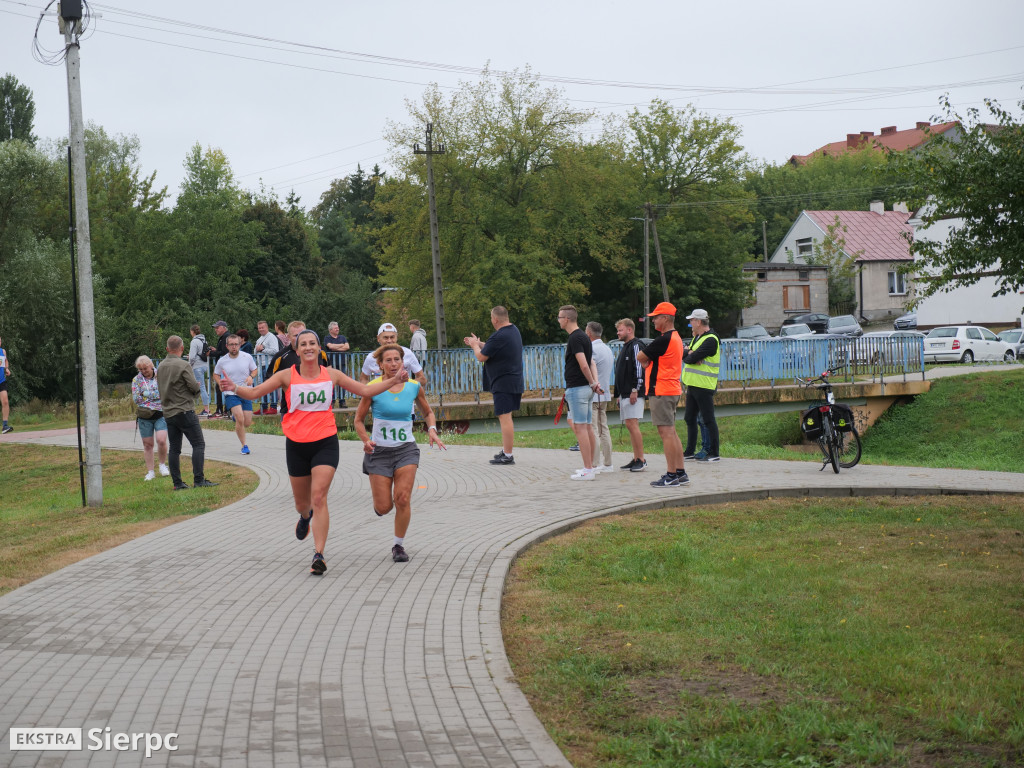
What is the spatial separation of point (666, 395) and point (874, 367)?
18869 mm

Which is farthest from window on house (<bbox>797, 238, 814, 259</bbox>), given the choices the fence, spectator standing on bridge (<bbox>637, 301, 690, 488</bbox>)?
spectator standing on bridge (<bbox>637, 301, 690, 488</bbox>)

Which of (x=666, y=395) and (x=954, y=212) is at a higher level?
(x=954, y=212)

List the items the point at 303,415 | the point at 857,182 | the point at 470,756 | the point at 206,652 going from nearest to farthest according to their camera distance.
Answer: the point at 470,756, the point at 206,652, the point at 303,415, the point at 857,182

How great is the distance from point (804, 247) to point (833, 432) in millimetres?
69732

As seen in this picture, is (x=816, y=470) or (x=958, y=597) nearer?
(x=958, y=597)

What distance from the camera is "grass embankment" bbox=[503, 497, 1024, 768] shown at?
420cm

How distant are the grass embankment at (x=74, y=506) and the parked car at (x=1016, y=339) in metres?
36.0

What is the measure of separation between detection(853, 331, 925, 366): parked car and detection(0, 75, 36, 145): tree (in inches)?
2010

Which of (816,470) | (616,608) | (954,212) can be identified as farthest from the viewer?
(816,470)

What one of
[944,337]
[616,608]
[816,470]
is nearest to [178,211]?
[944,337]

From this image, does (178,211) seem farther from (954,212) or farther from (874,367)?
(954,212)

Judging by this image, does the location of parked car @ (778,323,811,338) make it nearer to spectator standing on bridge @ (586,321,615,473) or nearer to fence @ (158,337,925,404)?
fence @ (158,337,925,404)

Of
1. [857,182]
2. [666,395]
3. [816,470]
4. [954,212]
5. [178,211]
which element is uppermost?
[857,182]

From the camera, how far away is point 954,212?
10969mm
